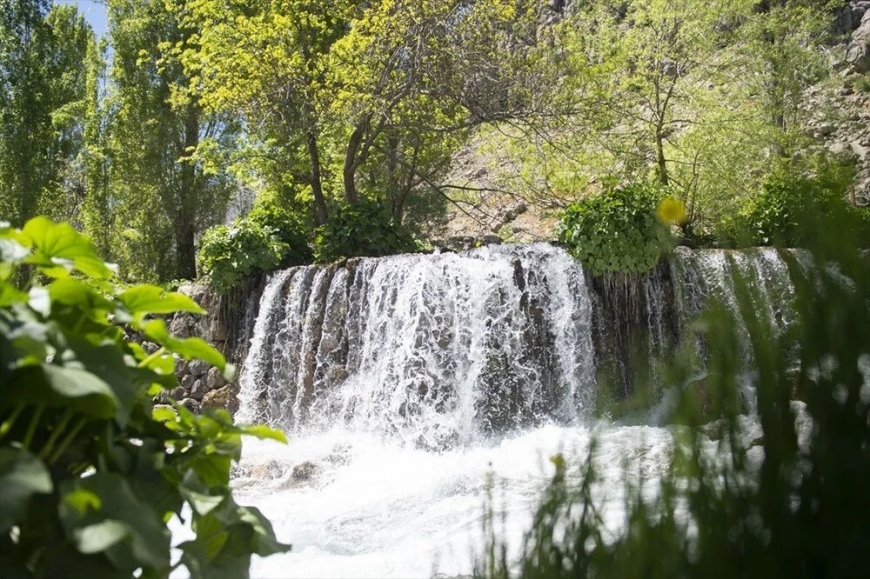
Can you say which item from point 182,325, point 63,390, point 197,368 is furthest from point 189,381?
point 63,390

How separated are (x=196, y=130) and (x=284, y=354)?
1033 cm

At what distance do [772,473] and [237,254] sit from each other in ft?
36.8

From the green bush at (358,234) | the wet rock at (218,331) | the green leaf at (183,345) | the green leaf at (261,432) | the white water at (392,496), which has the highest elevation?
the green bush at (358,234)

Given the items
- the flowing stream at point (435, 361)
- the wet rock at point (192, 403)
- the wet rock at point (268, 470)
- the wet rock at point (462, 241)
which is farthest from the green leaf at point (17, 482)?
the wet rock at point (462, 241)

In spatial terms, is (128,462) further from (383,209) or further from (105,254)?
(105,254)

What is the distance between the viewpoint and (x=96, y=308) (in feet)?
4.71

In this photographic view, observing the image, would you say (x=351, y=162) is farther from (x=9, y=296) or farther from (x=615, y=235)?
(x=9, y=296)

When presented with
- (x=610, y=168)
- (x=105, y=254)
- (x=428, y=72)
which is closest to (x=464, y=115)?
(x=428, y=72)

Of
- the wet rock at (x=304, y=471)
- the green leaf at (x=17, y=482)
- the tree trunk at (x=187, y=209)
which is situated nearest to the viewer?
the green leaf at (x=17, y=482)

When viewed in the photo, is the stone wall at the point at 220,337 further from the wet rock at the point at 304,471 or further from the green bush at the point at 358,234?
the wet rock at the point at 304,471

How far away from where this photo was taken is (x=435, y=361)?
31.8ft

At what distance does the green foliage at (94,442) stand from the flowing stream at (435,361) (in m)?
5.62

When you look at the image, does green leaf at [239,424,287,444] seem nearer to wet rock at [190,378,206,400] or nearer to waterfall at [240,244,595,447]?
waterfall at [240,244,595,447]

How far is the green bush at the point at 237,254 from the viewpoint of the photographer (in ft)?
39.3
